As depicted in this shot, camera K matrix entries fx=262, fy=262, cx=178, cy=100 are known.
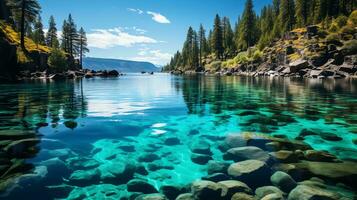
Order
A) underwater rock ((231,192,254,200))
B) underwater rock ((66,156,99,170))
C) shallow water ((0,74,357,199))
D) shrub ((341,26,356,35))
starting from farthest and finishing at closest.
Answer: shrub ((341,26,356,35)) < underwater rock ((66,156,99,170)) < shallow water ((0,74,357,199)) < underwater rock ((231,192,254,200))

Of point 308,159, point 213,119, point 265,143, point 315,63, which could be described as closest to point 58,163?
point 265,143

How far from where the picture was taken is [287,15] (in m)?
93.4

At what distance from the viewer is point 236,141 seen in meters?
8.44

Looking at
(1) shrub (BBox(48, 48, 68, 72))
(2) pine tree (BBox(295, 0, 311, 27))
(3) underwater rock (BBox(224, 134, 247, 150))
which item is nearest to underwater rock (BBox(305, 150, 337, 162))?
(3) underwater rock (BBox(224, 134, 247, 150))

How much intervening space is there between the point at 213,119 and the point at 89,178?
7.70m

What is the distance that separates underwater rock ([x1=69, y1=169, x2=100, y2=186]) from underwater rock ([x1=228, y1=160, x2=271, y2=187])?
3.14 m

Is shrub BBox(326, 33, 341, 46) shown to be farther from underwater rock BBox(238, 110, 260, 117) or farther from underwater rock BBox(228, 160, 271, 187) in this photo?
underwater rock BBox(228, 160, 271, 187)

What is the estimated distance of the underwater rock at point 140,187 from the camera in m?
5.53

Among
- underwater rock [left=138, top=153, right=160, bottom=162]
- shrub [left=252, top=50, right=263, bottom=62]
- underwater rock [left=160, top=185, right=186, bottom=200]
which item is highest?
shrub [left=252, top=50, right=263, bottom=62]

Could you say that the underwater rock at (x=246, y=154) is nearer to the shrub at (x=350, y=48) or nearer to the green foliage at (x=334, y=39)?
the shrub at (x=350, y=48)

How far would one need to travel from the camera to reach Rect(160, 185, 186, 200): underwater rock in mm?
5347

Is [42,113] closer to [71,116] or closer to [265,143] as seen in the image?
[71,116]

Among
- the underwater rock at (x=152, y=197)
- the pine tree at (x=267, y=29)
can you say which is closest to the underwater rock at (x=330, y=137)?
the underwater rock at (x=152, y=197)

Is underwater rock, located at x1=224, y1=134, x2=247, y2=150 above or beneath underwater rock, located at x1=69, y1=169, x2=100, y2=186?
above
